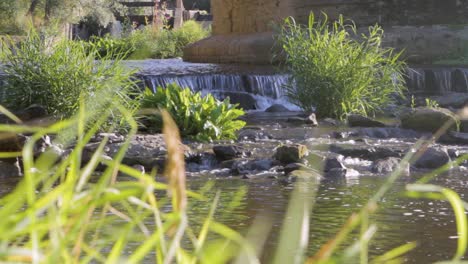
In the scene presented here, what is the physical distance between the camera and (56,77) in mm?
8430

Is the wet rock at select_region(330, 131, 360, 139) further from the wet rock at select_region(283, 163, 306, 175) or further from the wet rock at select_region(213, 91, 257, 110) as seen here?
the wet rock at select_region(213, 91, 257, 110)

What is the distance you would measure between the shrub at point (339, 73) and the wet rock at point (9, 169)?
405 cm

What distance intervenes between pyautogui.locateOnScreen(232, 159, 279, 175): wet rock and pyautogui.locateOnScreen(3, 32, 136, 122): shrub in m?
1.31

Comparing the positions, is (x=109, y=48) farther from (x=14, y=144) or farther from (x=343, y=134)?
(x=14, y=144)

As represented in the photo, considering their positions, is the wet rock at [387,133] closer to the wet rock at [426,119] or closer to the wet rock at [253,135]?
the wet rock at [426,119]

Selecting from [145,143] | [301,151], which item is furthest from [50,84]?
[301,151]

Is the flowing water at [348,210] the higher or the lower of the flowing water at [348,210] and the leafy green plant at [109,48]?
the lower

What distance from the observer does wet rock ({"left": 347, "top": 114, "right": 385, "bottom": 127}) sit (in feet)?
32.5

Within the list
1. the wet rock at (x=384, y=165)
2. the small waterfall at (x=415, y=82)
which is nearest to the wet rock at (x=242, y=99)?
the small waterfall at (x=415, y=82)

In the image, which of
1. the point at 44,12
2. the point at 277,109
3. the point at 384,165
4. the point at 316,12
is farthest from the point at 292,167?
the point at 44,12

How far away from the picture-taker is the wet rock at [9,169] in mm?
7164

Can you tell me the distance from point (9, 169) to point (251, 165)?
185 centimetres

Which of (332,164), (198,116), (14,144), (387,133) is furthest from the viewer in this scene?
(387,133)

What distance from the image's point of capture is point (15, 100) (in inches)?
340
